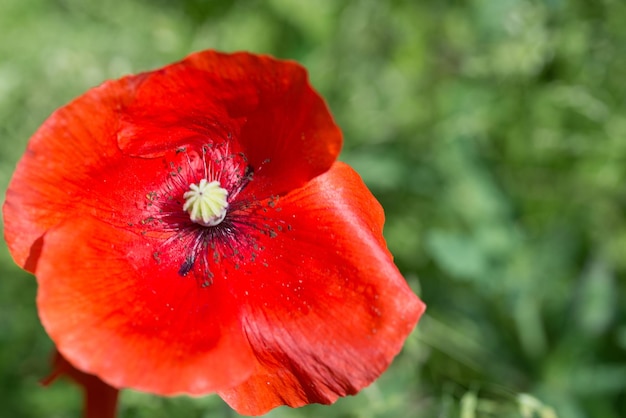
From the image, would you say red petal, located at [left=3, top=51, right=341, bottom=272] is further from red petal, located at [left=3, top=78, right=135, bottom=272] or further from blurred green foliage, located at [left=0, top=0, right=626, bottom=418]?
blurred green foliage, located at [left=0, top=0, right=626, bottom=418]

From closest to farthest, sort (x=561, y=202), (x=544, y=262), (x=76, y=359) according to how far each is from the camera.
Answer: (x=76, y=359) → (x=544, y=262) → (x=561, y=202)

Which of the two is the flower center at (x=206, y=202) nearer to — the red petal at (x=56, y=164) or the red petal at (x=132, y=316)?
the red petal at (x=132, y=316)

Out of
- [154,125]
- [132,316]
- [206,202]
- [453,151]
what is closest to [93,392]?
[132,316]

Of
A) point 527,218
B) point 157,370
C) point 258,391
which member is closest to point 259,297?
point 258,391

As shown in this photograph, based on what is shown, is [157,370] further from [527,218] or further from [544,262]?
[527,218]

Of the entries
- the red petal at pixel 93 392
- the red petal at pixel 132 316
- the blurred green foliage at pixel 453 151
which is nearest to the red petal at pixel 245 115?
the red petal at pixel 132 316
